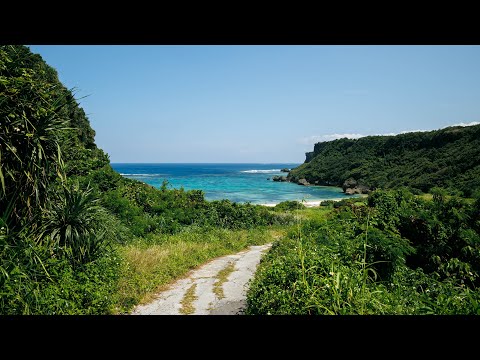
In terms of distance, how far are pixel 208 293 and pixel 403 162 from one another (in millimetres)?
46673

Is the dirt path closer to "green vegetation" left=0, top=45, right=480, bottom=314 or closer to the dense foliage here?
"green vegetation" left=0, top=45, right=480, bottom=314

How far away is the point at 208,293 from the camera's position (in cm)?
595

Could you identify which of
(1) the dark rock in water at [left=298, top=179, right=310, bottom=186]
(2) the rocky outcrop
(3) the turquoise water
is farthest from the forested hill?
(3) the turquoise water

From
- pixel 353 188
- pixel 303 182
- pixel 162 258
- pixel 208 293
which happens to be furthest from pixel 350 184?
pixel 208 293

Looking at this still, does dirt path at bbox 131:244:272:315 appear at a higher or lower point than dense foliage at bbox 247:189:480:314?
lower

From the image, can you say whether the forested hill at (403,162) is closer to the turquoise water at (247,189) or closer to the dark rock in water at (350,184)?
the dark rock in water at (350,184)

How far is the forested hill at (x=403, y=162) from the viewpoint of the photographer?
25562 mm

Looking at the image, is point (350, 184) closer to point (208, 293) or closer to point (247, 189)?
point (247, 189)

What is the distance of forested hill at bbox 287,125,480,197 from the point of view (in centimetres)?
2556

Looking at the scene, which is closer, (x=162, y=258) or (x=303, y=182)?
(x=162, y=258)

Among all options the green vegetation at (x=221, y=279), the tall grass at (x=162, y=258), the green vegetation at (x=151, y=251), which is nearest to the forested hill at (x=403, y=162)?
the green vegetation at (x=151, y=251)

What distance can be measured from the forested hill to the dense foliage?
6.96ft

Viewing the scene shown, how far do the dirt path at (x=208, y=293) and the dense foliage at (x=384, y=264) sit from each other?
0.57 m
